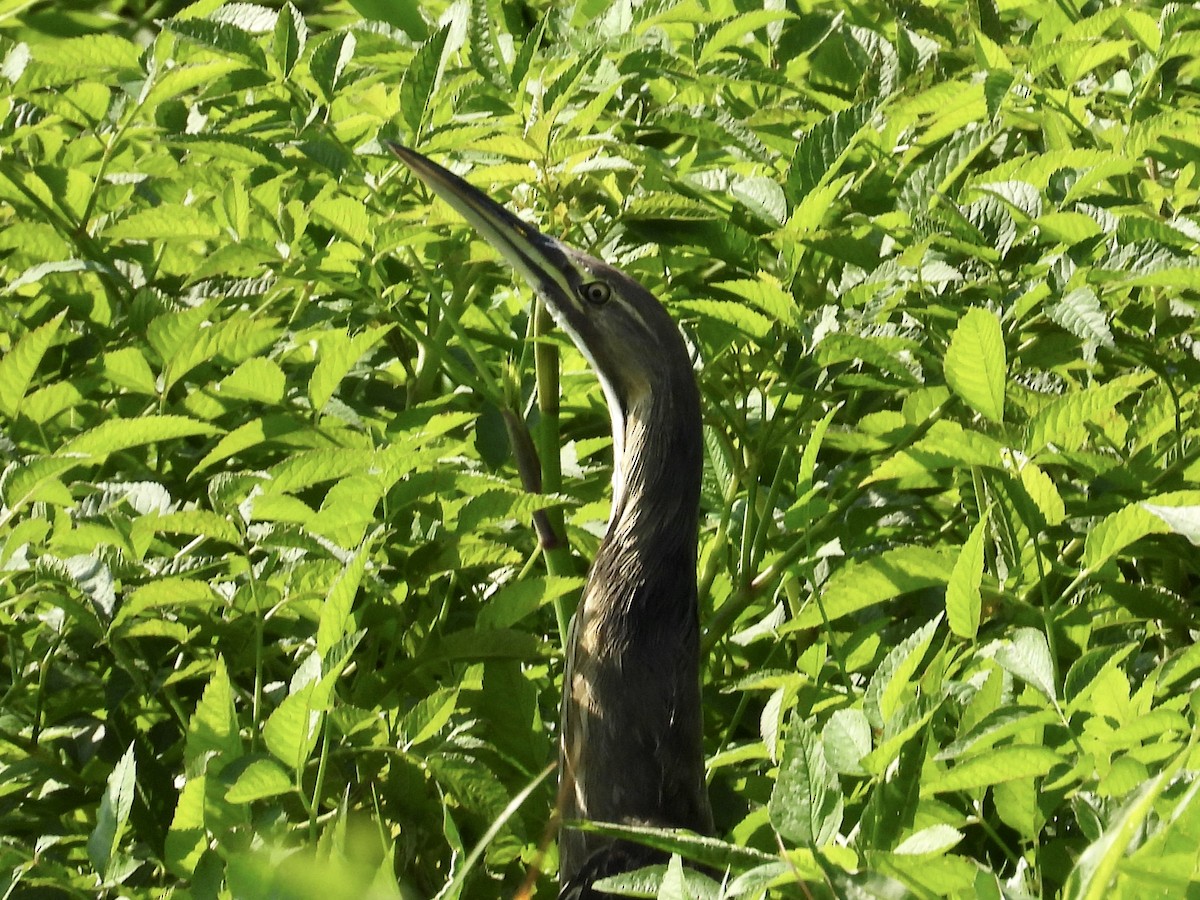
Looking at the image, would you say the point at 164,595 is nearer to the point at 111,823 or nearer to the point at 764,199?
the point at 111,823

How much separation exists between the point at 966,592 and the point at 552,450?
70cm

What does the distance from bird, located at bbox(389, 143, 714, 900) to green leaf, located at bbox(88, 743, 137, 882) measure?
462mm

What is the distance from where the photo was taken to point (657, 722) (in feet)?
5.44

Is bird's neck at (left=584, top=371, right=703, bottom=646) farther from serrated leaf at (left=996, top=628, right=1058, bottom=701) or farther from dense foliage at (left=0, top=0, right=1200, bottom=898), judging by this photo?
serrated leaf at (left=996, top=628, right=1058, bottom=701)

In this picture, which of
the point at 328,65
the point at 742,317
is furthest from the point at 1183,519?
the point at 328,65

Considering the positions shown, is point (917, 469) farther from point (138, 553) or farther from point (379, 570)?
point (138, 553)

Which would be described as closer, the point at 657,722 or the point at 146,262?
the point at 657,722

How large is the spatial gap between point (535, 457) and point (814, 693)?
1.80 feet

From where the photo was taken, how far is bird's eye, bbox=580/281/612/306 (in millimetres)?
1915

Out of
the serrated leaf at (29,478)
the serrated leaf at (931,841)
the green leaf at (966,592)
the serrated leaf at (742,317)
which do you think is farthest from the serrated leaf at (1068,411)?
the serrated leaf at (29,478)

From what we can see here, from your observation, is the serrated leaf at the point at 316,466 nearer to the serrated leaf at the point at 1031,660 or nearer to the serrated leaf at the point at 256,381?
the serrated leaf at the point at 256,381

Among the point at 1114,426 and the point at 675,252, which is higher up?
the point at 675,252

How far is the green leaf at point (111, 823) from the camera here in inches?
57.7

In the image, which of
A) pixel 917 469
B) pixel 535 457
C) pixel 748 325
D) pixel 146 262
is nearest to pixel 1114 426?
pixel 917 469
